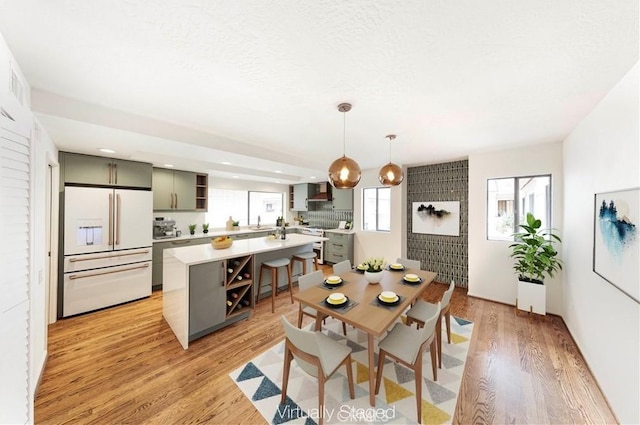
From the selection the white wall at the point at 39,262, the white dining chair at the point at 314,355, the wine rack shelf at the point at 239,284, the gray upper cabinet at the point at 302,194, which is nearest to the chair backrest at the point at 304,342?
the white dining chair at the point at 314,355

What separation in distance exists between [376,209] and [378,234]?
0.63 meters

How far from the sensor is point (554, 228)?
3.03 m

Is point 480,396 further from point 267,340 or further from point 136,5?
point 136,5

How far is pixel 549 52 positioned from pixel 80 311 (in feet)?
17.8

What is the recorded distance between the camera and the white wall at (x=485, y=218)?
9.91 ft

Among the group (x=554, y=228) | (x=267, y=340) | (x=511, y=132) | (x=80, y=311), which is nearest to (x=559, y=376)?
(x=554, y=228)

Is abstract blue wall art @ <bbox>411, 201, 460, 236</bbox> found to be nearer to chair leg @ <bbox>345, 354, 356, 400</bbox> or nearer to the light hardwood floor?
the light hardwood floor

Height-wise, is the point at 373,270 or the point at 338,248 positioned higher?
the point at 373,270

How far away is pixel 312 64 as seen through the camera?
142 cm

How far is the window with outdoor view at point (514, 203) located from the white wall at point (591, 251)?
0.56 metres

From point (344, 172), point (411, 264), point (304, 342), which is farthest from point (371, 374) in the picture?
point (411, 264)

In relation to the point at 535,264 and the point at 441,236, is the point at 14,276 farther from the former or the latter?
the point at 441,236

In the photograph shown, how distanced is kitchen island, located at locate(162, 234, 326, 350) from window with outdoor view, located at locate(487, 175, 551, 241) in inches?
140

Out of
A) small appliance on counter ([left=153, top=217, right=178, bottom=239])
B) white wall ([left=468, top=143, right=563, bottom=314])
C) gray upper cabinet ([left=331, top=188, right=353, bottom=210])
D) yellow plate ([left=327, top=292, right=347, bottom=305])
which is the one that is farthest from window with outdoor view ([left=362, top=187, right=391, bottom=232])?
small appliance on counter ([left=153, top=217, right=178, bottom=239])
